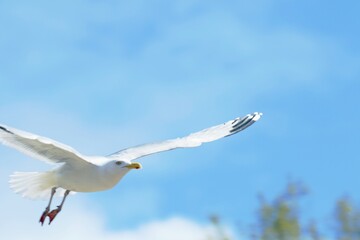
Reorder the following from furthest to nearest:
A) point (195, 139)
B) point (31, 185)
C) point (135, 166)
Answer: point (195, 139), point (31, 185), point (135, 166)

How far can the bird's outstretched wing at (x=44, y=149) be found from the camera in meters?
9.57

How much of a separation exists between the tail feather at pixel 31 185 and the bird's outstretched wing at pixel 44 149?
64 cm

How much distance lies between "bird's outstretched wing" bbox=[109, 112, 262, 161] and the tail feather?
0.79m

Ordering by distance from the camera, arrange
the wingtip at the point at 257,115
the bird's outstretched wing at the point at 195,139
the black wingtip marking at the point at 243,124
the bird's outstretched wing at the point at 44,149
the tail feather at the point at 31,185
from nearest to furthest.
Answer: the bird's outstretched wing at the point at 44,149, the tail feather at the point at 31,185, the bird's outstretched wing at the point at 195,139, the black wingtip marking at the point at 243,124, the wingtip at the point at 257,115

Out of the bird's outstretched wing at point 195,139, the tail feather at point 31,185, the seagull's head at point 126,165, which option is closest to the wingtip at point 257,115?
the bird's outstretched wing at point 195,139

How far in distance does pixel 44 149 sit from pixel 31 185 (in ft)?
3.37

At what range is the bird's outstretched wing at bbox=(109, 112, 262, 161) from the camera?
11245 millimetres

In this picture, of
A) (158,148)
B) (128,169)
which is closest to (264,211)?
(128,169)

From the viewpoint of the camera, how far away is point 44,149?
9.82 m

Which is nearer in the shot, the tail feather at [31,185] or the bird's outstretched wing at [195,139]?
the tail feather at [31,185]

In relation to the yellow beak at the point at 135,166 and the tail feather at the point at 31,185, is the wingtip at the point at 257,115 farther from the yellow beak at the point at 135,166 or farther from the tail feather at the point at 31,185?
the yellow beak at the point at 135,166

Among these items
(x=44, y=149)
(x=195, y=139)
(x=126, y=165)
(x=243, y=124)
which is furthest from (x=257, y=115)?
(x=44, y=149)

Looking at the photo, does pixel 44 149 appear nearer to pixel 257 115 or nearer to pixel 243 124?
pixel 243 124

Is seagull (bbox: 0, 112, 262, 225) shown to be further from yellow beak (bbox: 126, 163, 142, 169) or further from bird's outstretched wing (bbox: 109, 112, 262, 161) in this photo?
bird's outstretched wing (bbox: 109, 112, 262, 161)
